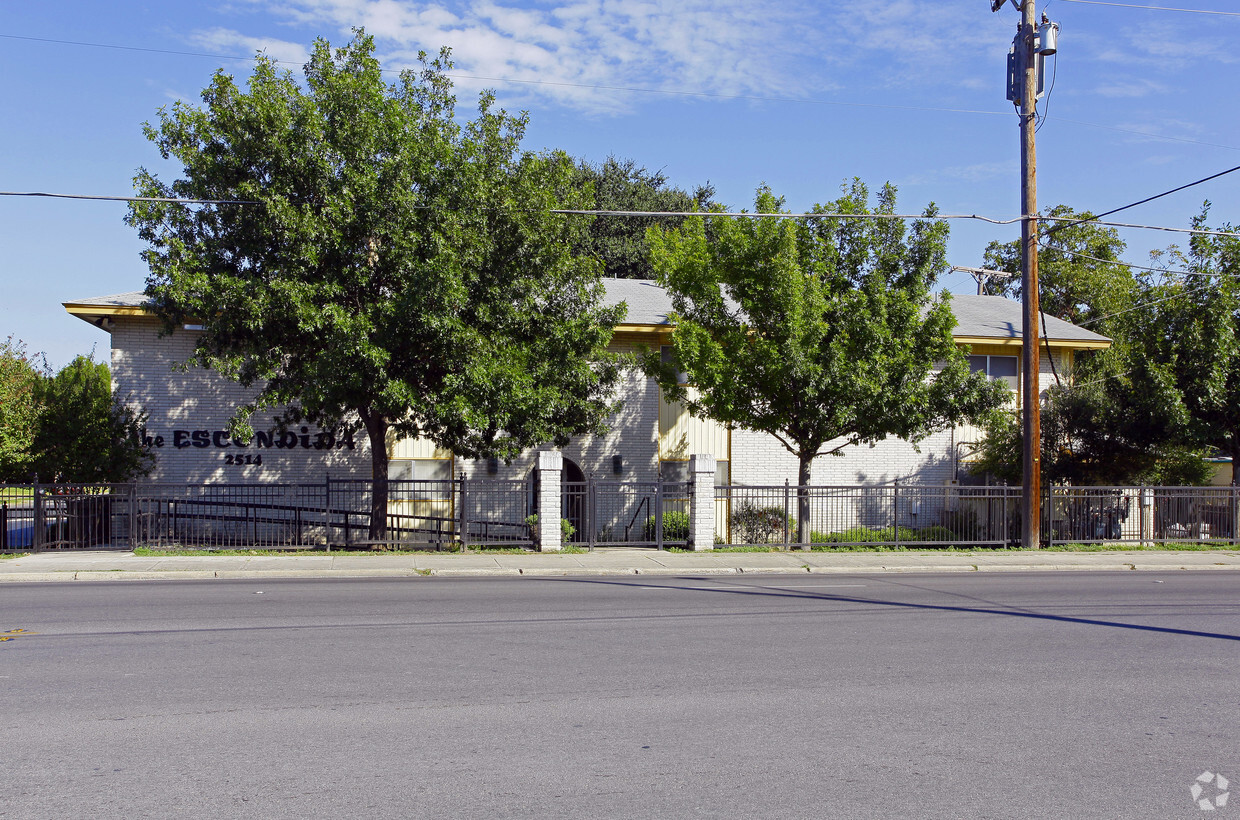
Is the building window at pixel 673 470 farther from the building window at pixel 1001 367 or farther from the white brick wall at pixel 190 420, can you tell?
the building window at pixel 1001 367

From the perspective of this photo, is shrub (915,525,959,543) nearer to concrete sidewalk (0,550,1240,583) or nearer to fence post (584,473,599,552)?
concrete sidewalk (0,550,1240,583)

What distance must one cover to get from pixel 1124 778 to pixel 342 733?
4728 mm

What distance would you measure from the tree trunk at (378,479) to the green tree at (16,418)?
6.86 m

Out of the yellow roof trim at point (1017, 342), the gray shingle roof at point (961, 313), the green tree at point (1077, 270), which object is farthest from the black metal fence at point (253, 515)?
the green tree at point (1077, 270)

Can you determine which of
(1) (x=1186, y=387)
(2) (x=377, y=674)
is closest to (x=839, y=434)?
(1) (x=1186, y=387)

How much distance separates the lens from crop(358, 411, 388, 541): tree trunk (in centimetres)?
1920

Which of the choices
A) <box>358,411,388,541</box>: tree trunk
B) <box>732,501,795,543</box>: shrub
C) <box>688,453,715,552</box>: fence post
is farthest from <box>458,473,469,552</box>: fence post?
<box>732,501,795,543</box>: shrub

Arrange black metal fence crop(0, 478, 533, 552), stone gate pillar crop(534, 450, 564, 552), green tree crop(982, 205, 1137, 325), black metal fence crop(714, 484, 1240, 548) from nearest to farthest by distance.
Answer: black metal fence crop(0, 478, 533, 552) → stone gate pillar crop(534, 450, 564, 552) → black metal fence crop(714, 484, 1240, 548) → green tree crop(982, 205, 1137, 325)

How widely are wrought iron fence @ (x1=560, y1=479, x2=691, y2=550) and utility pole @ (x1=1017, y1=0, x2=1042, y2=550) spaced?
7477mm

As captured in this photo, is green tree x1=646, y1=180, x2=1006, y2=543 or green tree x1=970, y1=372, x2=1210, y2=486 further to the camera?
green tree x1=970, y1=372, x2=1210, y2=486

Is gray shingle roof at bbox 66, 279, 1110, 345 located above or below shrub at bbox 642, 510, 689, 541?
above

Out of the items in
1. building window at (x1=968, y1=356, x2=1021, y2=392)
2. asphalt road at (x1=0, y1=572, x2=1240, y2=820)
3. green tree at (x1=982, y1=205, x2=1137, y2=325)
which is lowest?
asphalt road at (x1=0, y1=572, x2=1240, y2=820)

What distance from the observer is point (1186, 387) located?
72.0ft

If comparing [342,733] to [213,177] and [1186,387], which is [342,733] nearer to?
[213,177]
